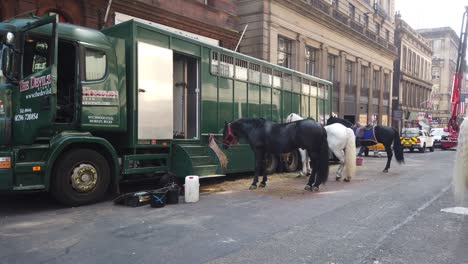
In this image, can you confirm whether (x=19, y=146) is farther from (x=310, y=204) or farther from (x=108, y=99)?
(x=310, y=204)

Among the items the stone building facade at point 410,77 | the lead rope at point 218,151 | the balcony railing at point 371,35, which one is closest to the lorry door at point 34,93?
the lead rope at point 218,151

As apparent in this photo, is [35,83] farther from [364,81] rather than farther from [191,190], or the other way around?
[364,81]

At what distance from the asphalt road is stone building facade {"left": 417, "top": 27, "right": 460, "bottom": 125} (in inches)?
3321

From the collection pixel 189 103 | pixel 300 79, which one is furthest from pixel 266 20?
pixel 189 103

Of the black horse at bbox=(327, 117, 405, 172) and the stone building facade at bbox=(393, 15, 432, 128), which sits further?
the stone building facade at bbox=(393, 15, 432, 128)

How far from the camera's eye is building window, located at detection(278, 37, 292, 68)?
28562mm

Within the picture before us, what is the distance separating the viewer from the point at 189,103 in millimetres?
10406

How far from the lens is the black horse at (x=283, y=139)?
9570mm

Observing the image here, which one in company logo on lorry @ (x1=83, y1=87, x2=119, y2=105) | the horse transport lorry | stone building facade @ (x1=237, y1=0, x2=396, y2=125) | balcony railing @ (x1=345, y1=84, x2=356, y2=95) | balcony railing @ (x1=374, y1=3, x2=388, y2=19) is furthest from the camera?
balcony railing @ (x1=374, y1=3, x2=388, y2=19)

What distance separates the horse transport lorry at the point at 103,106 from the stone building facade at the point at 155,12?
3.16 metres

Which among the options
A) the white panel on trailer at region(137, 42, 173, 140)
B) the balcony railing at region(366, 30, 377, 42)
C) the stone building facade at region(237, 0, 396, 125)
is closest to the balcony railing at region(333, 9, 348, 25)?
the stone building facade at region(237, 0, 396, 125)

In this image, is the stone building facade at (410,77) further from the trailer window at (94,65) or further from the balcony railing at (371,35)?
the trailer window at (94,65)

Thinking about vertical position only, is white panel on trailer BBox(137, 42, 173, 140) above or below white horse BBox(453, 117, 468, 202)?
above

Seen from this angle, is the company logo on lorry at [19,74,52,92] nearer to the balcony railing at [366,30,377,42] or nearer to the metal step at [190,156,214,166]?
the metal step at [190,156,214,166]
